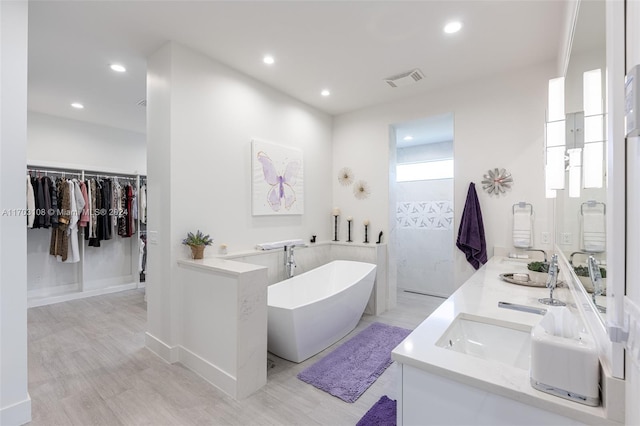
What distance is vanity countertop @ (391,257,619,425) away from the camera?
74 centimetres

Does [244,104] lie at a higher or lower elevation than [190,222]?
higher

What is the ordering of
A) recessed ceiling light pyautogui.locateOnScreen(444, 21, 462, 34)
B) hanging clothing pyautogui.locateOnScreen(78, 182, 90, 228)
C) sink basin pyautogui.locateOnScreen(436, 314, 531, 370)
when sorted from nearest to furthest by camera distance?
1. sink basin pyautogui.locateOnScreen(436, 314, 531, 370)
2. recessed ceiling light pyautogui.locateOnScreen(444, 21, 462, 34)
3. hanging clothing pyautogui.locateOnScreen(78, 182, 90, 228)

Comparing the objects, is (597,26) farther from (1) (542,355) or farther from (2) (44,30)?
(2) (44,30)

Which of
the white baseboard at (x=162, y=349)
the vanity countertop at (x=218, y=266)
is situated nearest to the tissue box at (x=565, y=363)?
the vanity countertop at (x=218, y=266)

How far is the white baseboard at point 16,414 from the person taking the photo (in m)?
1.71

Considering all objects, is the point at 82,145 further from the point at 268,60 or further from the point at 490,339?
the point at 490,339

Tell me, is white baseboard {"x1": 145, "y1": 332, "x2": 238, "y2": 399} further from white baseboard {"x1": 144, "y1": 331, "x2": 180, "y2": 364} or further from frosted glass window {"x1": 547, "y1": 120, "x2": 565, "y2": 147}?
frosted glass window {"x1": 547, "y1": 120, "x2": 565, "y2": 147}

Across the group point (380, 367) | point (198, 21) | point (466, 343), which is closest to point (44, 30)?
point (198, 21)

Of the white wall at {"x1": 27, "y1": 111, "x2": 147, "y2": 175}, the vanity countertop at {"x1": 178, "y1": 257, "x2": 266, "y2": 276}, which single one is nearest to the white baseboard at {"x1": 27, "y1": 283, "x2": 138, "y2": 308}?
the white wall at {"x1": 27, "y1": 111, "x2": 147, "y2": 175}

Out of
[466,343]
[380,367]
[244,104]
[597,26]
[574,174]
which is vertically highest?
[244,104]

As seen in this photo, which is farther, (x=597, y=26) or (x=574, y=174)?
(x=574, y=174)

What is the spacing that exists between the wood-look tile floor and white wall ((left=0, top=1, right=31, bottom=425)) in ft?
0.90

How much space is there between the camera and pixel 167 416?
6.10 feet

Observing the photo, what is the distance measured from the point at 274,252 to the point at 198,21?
90.1 inches
